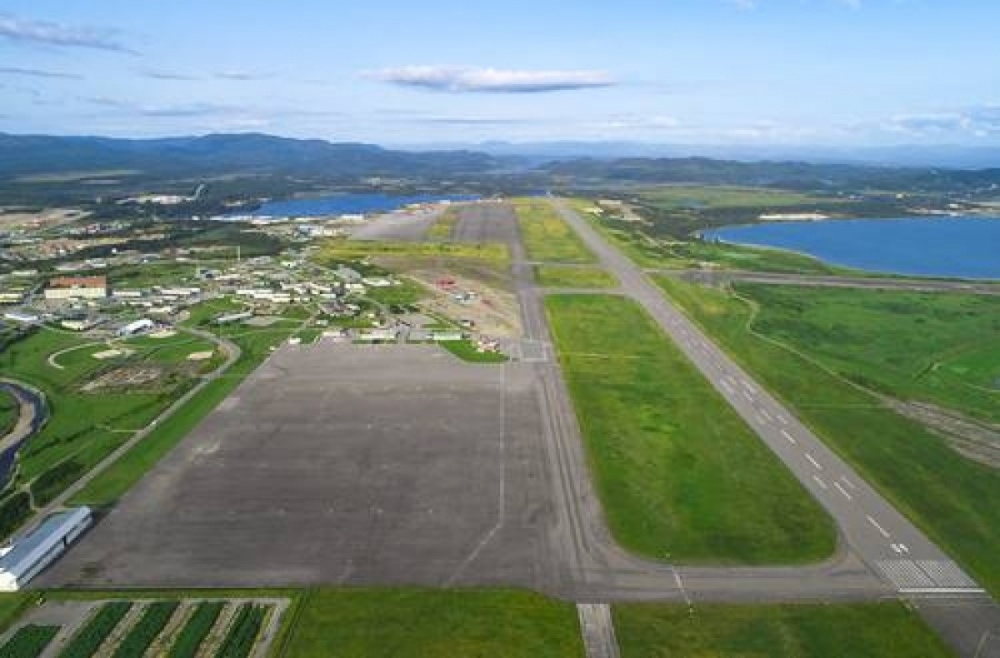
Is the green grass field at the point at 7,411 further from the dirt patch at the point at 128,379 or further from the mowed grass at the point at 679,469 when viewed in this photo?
the mowed grass at the point at 679,469

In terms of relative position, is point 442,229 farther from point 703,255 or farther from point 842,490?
point 842,490

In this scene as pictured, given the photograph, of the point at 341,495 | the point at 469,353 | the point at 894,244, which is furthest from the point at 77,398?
the point at 894,244

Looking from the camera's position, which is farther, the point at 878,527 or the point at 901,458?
the point at 901,458

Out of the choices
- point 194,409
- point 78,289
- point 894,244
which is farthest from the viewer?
point 894,244

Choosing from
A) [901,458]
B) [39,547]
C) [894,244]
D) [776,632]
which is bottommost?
[776,632]

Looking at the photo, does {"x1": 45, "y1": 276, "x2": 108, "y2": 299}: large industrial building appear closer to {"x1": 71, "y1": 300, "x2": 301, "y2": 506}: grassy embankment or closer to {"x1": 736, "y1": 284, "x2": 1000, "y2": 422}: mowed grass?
{"x1": 71, "y1": 300, "x2": 301, "y2": 506}: grassy embankment

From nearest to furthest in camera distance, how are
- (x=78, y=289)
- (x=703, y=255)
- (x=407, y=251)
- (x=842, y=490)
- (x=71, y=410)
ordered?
(x=842, y=490), (x=71, y=410), (x=78, y=289), (x=703, y=255), (x=407, y=251)

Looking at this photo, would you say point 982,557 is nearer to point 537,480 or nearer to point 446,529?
point 537,480
